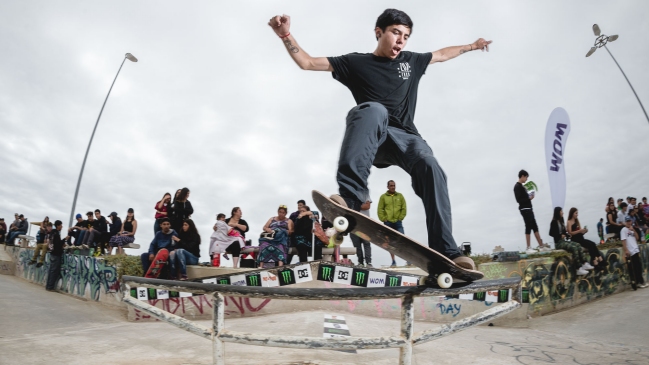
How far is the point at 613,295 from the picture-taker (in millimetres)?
9930

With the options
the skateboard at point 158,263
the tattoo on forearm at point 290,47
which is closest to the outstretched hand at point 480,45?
the tattoo on forearm at point 290,47

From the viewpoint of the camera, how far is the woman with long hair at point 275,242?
8219mm

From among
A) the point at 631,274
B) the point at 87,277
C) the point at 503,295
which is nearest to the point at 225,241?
the point at 87,277

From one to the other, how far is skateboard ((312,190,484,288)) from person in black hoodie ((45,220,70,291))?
37.7 ft

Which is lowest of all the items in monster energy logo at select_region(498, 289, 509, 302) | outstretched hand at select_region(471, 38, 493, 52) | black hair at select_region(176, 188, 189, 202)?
monster energy logo at select_region(498, 289, 509, 302)

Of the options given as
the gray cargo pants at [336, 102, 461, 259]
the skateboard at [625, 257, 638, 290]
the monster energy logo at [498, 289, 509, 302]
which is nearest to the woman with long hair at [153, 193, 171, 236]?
the gray cargo pants at [336, 102, 461, 259]

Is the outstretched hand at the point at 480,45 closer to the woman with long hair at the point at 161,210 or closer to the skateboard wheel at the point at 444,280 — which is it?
the skateboard wheel at the point at 444,280

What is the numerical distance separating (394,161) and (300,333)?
3.93 meters

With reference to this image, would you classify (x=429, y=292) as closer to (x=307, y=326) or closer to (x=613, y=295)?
(x=307, y=326)

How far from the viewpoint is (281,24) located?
8.32 feet

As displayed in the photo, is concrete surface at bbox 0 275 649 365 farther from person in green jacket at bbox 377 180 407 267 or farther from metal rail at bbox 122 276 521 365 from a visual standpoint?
person in green jacket at bbox 377 180 407 267

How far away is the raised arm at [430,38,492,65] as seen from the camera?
3107mm

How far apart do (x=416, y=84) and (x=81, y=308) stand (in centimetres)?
969

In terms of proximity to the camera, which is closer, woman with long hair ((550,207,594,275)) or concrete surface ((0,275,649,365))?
concrete surface ((0,275,649,365))
